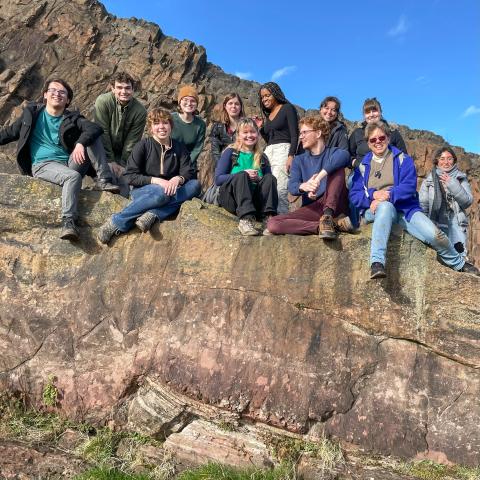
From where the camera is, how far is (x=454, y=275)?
6.09 m

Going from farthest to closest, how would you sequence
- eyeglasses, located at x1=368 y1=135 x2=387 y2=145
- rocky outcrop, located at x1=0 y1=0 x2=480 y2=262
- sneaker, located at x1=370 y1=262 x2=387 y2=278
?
1. rocky outcrop, located at x1=0 y1=0 x2=480 y2=262
2. eyeglasses, located at x1=368 y1=135 x2=387 y2=145
3. sneaker, located at x1=370 y1=262 x2=387 y2=278

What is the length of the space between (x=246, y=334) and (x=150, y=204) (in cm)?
252

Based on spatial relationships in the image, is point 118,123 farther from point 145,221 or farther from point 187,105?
point 145,221

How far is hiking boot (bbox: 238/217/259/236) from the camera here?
672cm

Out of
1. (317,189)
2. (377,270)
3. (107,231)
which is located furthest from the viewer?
(107,231)

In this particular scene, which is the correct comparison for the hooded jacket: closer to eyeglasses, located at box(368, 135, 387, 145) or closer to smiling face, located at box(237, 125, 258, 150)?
smiling face, located at box(237, 125, 258, 150)

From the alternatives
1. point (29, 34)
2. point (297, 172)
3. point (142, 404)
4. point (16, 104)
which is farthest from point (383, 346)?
point (29, 34)

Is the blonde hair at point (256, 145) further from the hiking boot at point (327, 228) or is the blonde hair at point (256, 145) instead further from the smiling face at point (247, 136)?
the hiking boot at point (327, 228)

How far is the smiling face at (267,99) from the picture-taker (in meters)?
8.52

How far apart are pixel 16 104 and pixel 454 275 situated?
1317 inches

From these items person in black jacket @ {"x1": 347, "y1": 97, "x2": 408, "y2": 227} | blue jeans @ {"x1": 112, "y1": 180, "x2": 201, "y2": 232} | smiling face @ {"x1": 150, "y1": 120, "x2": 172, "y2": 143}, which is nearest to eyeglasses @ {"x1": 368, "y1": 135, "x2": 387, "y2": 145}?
person in black jacket @ {"x1": 347, "y1": 97, "x2": 408, "y2": 227}

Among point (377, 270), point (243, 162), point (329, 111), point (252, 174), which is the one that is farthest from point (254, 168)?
point (377, 270)

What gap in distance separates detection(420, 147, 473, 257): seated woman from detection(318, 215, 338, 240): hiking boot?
2460mm

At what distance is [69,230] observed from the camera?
6.96 m
